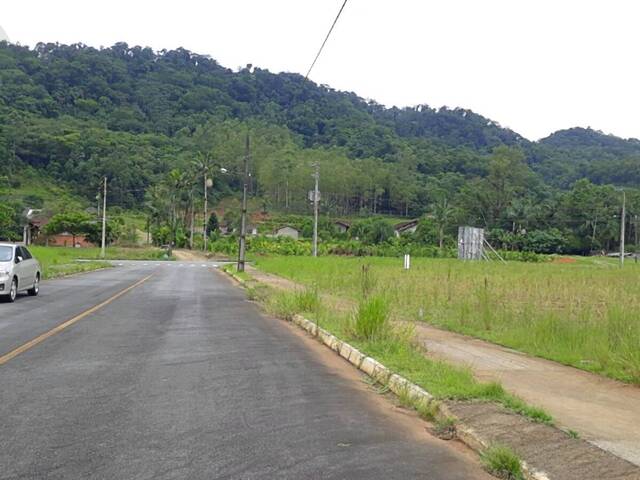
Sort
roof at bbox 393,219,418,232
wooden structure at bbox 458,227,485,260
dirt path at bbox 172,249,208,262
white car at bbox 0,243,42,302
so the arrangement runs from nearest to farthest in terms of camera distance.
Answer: white car at bbox 0,243,42,302
wooden structure at bbox 458,227,485,260
dirt path at bbox 172,249,208,262
roof at bbox 393,219,418,232

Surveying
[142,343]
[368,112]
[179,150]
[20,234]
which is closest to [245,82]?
[368,112]

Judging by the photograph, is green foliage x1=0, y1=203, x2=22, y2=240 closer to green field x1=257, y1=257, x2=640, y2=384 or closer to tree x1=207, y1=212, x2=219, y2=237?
tree x1=207, y1=212, x2=219, y2=237

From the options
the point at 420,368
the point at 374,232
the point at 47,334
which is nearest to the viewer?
the point at 420,368

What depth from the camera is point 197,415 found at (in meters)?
7.15

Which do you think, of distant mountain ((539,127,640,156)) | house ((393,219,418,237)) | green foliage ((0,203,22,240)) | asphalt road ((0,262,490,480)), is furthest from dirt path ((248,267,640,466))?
distant mountain ((539,127,640,156))

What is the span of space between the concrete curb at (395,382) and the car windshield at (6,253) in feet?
32.1

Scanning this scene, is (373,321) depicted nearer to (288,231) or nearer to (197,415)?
(197,415)

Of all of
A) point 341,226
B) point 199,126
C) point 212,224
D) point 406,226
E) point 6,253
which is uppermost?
point 199,126

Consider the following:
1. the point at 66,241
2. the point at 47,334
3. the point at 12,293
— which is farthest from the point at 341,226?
the point at 47,334

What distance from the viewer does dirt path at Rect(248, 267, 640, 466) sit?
21.5ft

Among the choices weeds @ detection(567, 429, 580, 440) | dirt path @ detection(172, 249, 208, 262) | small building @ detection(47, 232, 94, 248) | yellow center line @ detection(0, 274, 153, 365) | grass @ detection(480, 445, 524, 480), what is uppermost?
small building @ detection(47, 232, 94, 248)

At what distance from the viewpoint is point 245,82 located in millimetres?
147750

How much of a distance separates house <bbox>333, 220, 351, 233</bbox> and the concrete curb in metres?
86.7

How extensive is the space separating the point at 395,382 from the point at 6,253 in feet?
50.7
